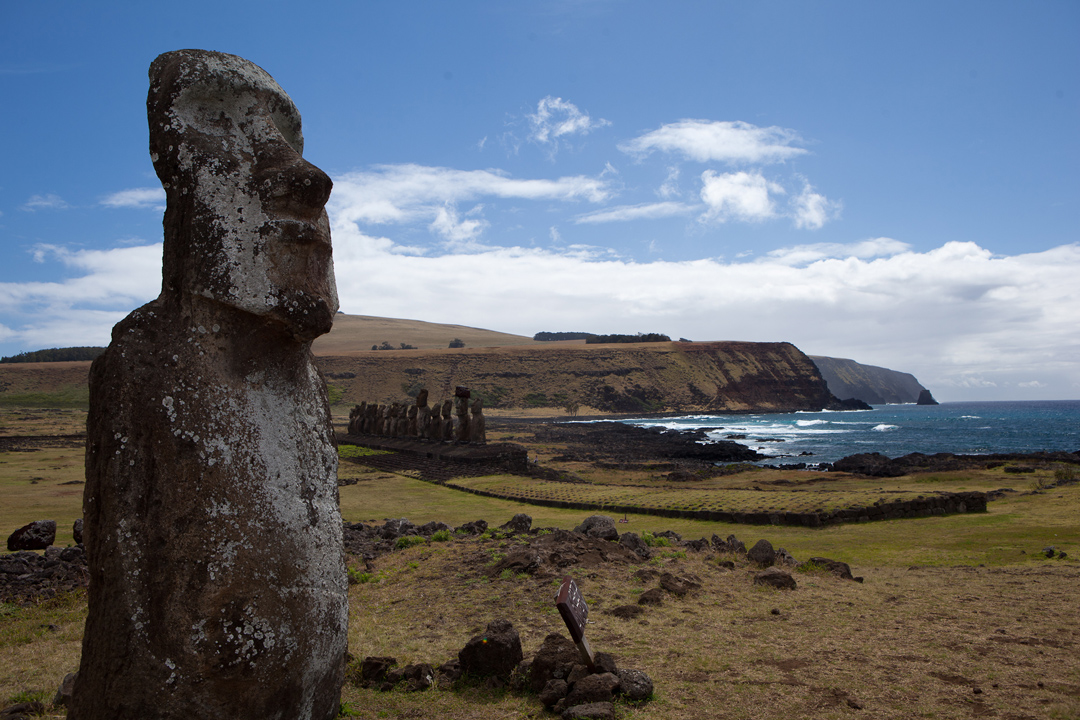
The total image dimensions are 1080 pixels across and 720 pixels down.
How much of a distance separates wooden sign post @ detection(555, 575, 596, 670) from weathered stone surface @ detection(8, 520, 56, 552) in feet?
29.0

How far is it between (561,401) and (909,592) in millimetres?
85839

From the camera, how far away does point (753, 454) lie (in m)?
38.2

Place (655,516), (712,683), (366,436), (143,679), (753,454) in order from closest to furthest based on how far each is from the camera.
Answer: (143,679) < (712,683) < (655,516) < (366,436) < (753,454)

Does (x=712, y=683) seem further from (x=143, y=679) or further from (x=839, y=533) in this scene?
(x=839, y=533)

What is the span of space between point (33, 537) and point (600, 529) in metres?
7.95

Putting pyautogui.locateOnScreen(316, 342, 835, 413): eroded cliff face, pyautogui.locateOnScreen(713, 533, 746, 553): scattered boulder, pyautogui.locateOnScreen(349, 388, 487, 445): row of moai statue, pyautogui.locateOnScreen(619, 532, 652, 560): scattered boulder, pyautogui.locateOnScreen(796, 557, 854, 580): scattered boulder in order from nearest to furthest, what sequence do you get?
pyautogui.locateOnScreen(796, 557, 854, 580): scattered boulder < pyautogui.locateOnScreen(619, 532, 652, 560): scattered boulder < pyautogui.locateOnScreen(713, 533, 746, 553): scattered boulder < pyautogui.locateOnScreen(349, 388, 487, 445): row of moai statue < pyautogui.locateOnScreen(316, 342, 835, 413): eroded cliff face

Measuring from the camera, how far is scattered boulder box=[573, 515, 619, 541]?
9.46 meters

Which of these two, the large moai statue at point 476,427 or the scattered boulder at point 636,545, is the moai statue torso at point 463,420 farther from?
the scattered boulder at point 636,545

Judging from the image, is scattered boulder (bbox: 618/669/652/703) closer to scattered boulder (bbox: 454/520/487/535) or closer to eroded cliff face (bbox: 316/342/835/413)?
scattered boulder (bbox: 454/520/487/535)

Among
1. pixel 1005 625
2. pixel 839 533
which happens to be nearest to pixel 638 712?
pixel 1005 625

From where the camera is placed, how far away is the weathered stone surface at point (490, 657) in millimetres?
4785

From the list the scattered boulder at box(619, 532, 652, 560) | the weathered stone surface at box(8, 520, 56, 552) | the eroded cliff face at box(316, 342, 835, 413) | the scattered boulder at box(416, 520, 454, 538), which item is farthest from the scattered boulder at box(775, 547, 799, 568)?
the eroded cliff face at box(316, 342, 835, 413)

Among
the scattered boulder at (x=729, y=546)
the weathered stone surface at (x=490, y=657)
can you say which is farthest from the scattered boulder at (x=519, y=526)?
the weathered stone surface at (x=490, y=657)

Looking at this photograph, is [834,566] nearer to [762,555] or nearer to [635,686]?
[762,555]
